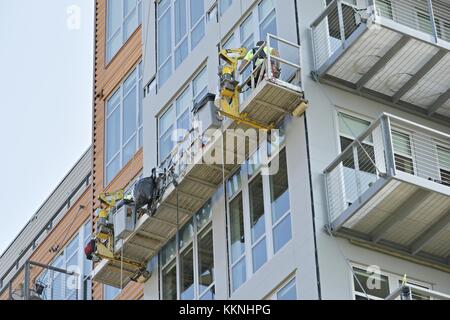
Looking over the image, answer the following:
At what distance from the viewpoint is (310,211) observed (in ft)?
92.3

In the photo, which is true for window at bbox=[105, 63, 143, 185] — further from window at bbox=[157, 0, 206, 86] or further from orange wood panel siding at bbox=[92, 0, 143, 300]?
window at bbox=[157, 0, 206, 86]

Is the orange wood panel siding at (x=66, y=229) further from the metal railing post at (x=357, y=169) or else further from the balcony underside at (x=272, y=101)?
the metal railing post at (x=357, y=169)

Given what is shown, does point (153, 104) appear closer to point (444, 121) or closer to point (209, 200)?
point (209, 200)

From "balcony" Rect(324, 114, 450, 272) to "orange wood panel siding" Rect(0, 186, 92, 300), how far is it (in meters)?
17.9

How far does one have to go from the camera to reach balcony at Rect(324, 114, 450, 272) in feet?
91.0

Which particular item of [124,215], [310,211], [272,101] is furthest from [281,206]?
[124,215]

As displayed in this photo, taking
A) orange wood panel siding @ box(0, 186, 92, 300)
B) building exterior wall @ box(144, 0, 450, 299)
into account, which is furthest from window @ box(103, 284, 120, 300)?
orange wood panel siding @ box(0, 186, 92, 300)

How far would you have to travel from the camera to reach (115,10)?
4234cm

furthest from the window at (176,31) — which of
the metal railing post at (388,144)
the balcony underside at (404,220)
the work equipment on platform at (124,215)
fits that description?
the balcony underside at (404,220)

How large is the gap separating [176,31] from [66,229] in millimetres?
13529

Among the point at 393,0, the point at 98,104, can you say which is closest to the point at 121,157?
the point at 98,104

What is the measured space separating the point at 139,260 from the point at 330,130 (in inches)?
266
